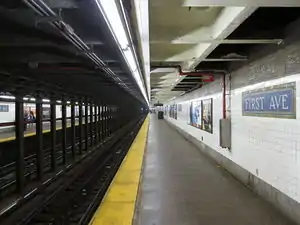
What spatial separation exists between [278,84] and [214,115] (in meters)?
5.26

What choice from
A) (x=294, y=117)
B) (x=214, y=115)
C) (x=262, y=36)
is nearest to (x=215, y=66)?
(x=214, y=115)

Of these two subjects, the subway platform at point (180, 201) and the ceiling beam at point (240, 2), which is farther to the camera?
the subway platform at point (180, 201)

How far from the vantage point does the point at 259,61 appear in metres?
6.15

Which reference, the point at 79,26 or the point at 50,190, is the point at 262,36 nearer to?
the point at 79,26

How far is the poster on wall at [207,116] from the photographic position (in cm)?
1112

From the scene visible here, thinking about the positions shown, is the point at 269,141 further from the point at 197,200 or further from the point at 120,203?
the point at 120,203

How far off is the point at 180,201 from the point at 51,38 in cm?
324

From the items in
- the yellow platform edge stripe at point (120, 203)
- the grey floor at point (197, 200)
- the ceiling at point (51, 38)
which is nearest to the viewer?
the ceiling at point (51, 38)

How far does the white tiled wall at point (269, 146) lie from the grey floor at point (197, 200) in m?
0.44

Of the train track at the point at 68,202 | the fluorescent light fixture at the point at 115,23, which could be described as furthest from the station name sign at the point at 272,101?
the train track at the point at 68,202

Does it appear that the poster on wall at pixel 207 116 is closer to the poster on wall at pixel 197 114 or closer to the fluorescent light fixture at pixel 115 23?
the poster on wall at pixel 197 114

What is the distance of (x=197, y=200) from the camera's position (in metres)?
5.87

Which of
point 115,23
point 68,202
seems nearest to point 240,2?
point 115,23

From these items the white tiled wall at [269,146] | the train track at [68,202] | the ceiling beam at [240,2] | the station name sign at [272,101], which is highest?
the ceiling beam at [240,2]
